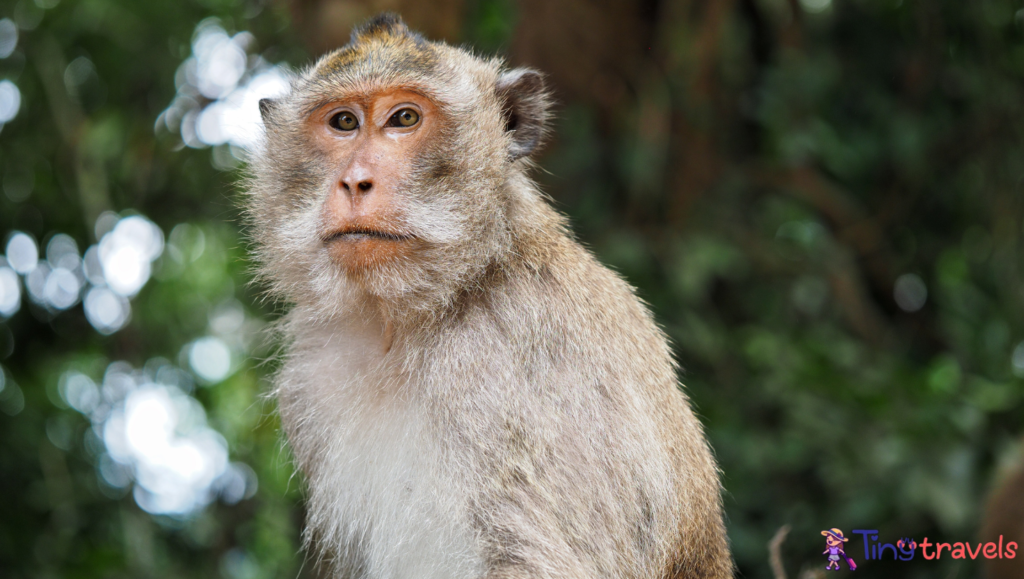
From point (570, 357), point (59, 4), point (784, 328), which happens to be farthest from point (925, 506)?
point (59, 4)

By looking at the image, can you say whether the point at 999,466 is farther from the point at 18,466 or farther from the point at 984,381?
the point at 18,466

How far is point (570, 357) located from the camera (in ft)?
8.82

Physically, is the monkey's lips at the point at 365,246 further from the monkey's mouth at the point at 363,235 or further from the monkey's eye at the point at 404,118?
the monkey's eye at the point at 404,118

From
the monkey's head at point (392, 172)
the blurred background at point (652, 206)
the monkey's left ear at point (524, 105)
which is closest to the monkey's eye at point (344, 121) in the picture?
the monkey's head at point (392, 172)

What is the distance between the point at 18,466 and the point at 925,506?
18.1 ft

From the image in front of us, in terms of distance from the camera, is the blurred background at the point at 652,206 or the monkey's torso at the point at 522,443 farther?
the blurred background at the point at 652,206

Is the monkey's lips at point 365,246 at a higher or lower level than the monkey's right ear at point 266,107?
lower

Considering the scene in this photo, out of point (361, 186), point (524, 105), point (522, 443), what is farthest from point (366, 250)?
point (524, 105)

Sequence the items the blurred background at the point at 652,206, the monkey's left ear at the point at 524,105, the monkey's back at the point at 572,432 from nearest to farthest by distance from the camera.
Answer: the monkey's back at the point at 572,432 → the monkey's left ear at the point at 524,105 → the blurred background at the point at 652,206

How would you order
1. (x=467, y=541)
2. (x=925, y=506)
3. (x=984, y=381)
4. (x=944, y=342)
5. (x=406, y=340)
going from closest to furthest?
(x=467, y=541), (x=406, y=340), (x=925, y=506), (x=984, y=381), (x=944, y=342)

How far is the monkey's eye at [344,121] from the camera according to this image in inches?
116

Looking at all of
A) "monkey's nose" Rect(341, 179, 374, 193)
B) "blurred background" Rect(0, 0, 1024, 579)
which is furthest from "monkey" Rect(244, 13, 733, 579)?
"blurred background" Rect(0, 0, 1024, 579)

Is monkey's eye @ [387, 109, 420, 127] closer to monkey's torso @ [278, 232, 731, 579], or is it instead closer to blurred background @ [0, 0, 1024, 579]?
monkey's torso @ [278, 232, 731, 579]

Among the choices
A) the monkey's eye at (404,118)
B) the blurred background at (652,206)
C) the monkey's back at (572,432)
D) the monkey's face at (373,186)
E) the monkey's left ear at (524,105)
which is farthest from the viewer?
the blurred background at (652,206)
